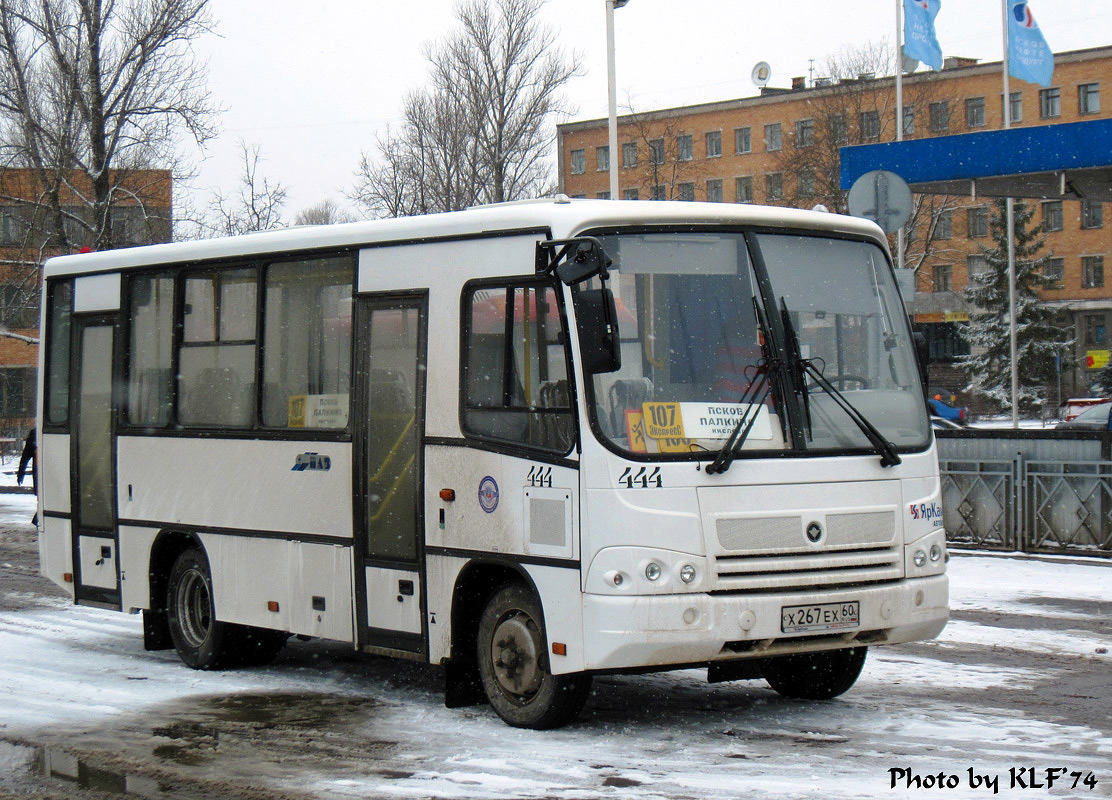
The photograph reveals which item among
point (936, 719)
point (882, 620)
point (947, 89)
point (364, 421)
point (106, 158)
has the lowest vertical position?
point (936, 719)

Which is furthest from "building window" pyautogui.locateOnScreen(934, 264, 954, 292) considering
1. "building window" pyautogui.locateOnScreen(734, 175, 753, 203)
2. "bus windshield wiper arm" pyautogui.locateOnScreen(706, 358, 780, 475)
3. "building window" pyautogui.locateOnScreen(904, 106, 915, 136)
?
"bus windshield wiper arm" pyautogui.locateOnScreen(706, 358, 780, 475)

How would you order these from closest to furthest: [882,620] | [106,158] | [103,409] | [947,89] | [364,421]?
[882,620] → [364,421] → [103,409] → [106,158] → [947,89]

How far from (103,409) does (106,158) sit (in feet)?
87.9

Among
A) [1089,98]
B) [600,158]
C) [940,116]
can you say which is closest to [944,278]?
[1089,98]

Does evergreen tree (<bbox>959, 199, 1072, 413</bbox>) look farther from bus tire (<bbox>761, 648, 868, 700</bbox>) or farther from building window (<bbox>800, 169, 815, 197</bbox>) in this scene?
bus tire (<bbox>761, 648, 868, 700</bbox>)

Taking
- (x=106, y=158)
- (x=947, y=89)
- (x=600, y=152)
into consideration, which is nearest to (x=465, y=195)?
(x=106, y=158)

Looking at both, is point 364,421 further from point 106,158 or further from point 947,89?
point 947,89

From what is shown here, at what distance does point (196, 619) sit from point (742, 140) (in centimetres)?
8214

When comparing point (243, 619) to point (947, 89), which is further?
point (947, 89)

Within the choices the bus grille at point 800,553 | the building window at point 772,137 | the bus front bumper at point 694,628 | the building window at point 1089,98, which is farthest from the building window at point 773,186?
the bus front bumper at point 694,628

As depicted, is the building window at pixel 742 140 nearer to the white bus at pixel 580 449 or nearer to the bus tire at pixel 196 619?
the bus tire at pixel 196 619

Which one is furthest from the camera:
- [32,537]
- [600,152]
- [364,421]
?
[600,152]

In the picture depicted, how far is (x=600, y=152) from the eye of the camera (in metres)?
97.6

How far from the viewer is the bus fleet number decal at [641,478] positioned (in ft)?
25.2
